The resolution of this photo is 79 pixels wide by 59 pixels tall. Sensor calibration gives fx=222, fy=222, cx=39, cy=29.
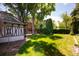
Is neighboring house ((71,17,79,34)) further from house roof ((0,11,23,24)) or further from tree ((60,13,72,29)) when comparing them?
house roof ((0,11,23,24))

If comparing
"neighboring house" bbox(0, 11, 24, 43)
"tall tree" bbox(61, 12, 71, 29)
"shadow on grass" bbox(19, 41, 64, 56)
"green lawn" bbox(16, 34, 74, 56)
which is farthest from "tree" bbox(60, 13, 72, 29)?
"neighboring house" bbox(0, 11, 24, 43)

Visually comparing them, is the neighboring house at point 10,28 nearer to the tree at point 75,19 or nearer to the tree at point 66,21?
the tree at point 66,21

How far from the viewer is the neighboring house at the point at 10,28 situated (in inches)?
129

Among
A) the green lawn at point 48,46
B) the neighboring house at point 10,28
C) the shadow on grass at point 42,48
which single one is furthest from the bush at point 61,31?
the neighboring house at point 10,28

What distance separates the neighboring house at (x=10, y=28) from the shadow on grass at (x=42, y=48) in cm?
15

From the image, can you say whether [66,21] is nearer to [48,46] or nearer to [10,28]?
[48,46]

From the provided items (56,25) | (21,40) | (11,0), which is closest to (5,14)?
(11,0)

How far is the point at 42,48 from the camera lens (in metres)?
3.30

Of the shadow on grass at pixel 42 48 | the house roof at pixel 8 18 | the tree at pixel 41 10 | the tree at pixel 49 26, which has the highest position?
the tree at pixel 41 10

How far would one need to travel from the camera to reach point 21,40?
3322mm

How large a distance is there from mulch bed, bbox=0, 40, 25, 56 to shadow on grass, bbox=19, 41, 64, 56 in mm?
75

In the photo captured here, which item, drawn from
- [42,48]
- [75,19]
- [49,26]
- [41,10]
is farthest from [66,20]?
[42,48]

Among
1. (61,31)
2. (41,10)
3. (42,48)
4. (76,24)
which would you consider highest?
(41,10)

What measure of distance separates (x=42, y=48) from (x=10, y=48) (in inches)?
18.7
